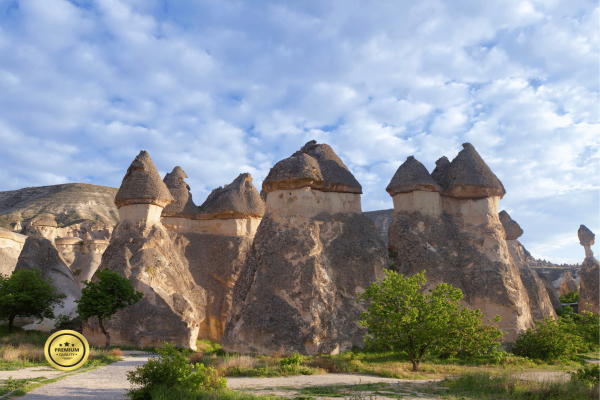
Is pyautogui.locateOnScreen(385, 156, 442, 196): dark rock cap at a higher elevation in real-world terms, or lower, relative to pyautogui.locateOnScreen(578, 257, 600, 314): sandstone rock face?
higher

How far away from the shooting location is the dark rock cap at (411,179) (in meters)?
22.4

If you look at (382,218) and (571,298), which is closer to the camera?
(571,298)

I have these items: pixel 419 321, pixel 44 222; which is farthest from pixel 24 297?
pixel 419 321

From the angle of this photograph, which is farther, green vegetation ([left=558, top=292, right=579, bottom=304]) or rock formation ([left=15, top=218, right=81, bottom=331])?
green vegetation ([left=558, top=292, right=579, bottom=304])

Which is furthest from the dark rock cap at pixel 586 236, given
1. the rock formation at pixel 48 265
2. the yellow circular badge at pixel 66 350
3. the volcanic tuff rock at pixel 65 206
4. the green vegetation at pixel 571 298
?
the volcanic tuff rock at pixel 65 206

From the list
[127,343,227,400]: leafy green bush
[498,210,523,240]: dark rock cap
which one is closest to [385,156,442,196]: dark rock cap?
[127,343,227,400]: leafy green bush

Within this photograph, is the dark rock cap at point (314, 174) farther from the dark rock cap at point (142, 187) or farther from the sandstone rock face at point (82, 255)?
the sandstone rock face at point (82, 255)

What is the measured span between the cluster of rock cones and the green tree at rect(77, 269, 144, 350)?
1591mm

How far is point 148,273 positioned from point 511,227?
27.8m

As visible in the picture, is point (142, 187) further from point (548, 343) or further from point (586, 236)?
point (586, 236)

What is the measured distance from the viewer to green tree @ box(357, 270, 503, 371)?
14.4 metres

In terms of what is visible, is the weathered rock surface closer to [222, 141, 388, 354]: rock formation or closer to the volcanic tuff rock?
[222, 141, 388, 354]: rock formation

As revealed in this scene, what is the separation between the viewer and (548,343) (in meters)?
17.9

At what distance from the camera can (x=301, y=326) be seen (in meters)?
17.6
